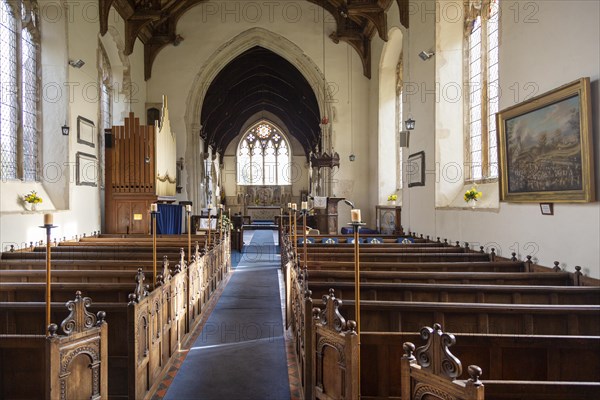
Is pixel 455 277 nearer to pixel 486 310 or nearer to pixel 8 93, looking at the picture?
pixel 486 310

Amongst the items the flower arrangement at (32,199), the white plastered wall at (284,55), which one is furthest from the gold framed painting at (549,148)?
the white plastered wall at (284,55)

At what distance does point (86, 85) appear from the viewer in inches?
342

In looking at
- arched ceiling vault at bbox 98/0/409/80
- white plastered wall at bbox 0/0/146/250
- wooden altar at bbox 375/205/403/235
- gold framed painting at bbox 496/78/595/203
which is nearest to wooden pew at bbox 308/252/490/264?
gold framed painting at bbox 496/78/595/203

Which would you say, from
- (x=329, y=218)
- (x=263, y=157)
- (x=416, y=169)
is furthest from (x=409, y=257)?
(x=263, y=157)

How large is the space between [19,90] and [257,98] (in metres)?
16.2

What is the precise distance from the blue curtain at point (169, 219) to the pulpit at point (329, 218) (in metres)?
3.65

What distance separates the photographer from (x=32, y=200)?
673 cm

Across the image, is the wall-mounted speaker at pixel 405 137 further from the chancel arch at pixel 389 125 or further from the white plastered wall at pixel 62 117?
the white plastered wall at pixel 62 117

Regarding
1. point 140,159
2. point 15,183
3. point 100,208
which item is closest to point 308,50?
point 140,159

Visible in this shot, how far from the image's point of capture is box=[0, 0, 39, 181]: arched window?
7000 mm

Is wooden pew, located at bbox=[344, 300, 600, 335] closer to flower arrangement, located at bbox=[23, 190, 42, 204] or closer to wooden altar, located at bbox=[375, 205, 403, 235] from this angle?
flower arrangement, located at bbox=[23, 190, 42, 204]

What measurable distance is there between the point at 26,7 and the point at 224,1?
6415 mm

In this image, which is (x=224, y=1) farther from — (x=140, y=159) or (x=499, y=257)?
(x=499, y=257)

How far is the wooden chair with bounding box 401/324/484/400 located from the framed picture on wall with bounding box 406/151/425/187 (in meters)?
6.78
